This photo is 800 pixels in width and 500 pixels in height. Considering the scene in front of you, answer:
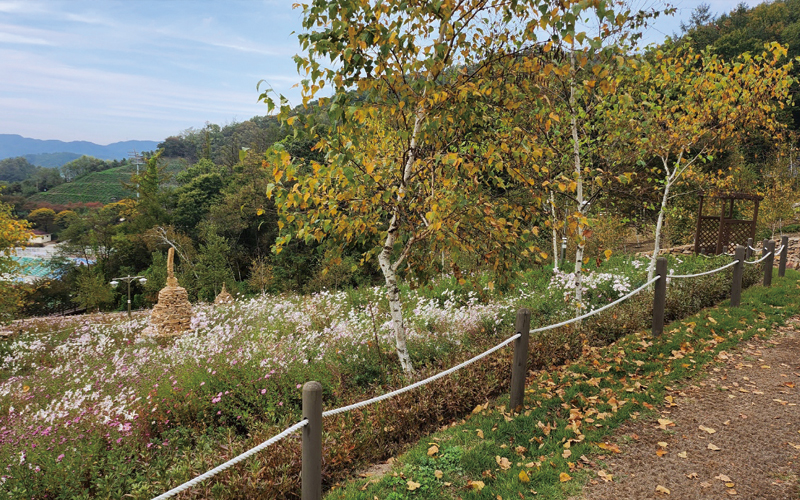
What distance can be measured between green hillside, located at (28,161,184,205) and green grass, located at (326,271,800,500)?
321 feet

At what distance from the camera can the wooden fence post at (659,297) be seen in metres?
5.89

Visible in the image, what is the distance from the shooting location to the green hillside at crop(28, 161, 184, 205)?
9225 cm

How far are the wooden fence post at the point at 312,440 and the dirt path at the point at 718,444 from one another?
193 cm

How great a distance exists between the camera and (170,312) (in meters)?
12.6

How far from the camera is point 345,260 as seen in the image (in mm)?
26953

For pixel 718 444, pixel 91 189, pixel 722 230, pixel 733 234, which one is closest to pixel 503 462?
pixel 718 444

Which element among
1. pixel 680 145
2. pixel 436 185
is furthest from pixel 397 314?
pixel 680 145

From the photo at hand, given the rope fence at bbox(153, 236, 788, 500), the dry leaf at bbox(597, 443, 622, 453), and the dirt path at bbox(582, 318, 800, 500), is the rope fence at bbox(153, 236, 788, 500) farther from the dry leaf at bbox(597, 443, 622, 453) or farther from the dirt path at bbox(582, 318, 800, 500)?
the dirt path at bbox(582, 318, 800, 500)

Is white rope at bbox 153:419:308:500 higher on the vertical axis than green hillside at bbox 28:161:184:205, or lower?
lower

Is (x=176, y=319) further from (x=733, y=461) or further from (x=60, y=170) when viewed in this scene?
(x=60, y=170)

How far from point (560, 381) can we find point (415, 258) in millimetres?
2220

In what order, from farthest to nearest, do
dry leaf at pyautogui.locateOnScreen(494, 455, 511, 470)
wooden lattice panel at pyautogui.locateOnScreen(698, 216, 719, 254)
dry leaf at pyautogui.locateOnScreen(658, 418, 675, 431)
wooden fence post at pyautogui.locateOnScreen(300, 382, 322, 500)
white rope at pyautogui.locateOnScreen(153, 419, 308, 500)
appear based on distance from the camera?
wooden lattice panel at pyautogui.locateOnScreen(698, 216, 719, 254)
dry leaf at pyautogui.locateOnScreen(658, 418, 675, 431)
dry leaf at pyautogui.locateOnScreen(494, 455, 511, 470)
wooden fence post at pyautogui.locateOnScreen(300, 382, 322, 500)
white rope at pyautogui.locateOnScreen(153, 419, 308, 500)

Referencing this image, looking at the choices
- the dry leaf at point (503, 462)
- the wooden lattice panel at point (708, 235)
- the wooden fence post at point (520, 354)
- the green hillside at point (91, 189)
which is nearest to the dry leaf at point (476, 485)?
the dry leaf at point (503, 462)

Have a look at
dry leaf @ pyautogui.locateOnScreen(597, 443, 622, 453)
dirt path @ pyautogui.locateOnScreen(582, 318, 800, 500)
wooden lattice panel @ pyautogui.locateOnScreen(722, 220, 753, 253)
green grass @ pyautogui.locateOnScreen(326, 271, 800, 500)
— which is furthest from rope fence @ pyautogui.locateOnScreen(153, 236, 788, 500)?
wooden lattice panel @ pyautogui.locateOnScreen(722, 220, 753, 253)
